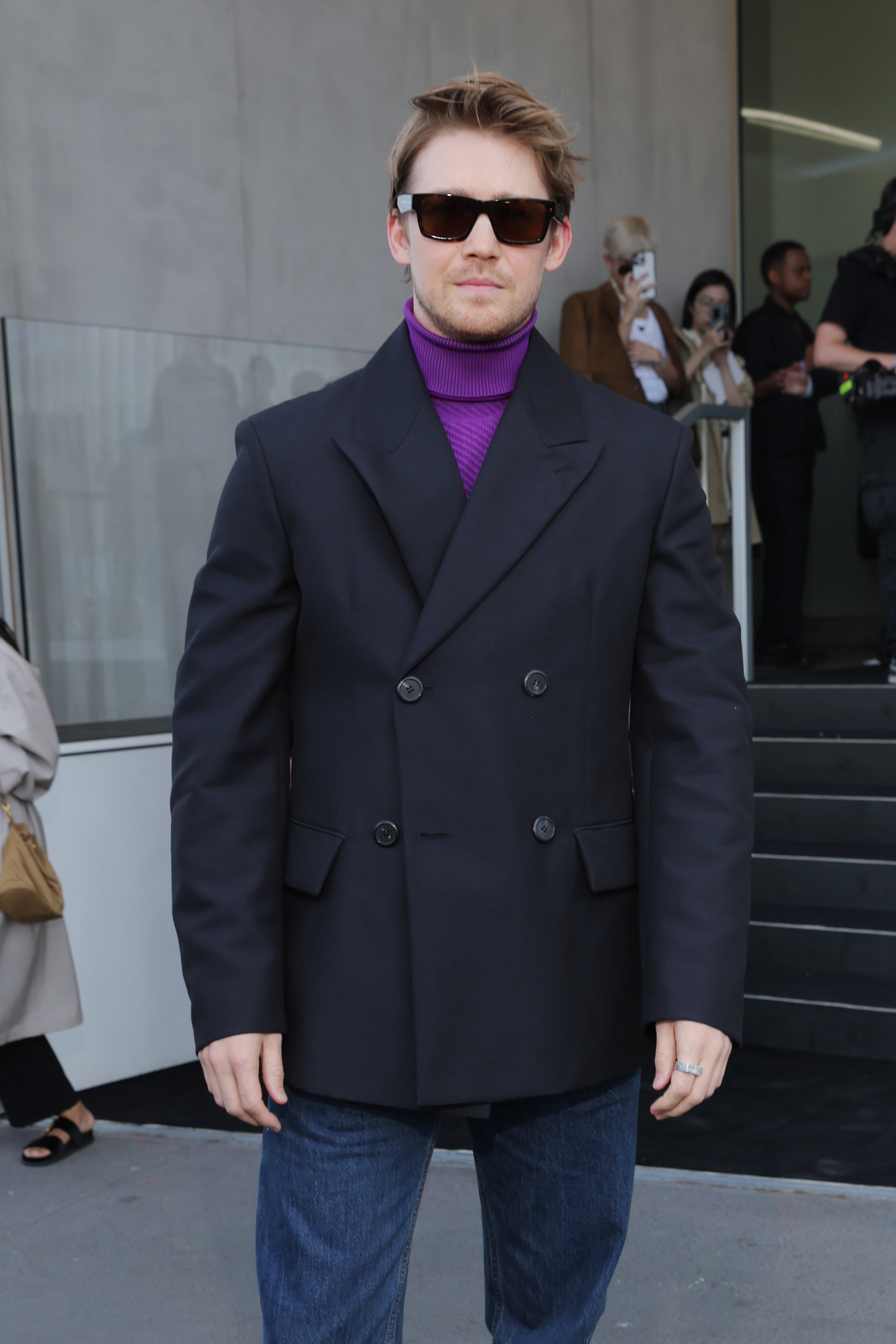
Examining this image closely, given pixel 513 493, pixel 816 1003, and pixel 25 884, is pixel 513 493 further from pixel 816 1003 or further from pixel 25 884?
pixel 816 1003

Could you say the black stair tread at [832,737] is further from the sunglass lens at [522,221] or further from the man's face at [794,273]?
the sunglass lens at [522,221]

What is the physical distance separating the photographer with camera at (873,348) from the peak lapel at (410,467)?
13.5ft

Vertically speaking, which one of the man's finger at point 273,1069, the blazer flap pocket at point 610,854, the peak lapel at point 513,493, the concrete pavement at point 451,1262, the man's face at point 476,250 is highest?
the man's face at point 476,250

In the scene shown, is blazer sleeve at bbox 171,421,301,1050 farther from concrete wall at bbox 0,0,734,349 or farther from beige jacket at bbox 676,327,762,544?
beige jacket at bbox 676,327,762,544

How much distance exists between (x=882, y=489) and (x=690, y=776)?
436cm

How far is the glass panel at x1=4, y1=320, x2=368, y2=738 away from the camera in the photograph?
17.5 ft

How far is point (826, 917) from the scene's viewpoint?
546 centimetres

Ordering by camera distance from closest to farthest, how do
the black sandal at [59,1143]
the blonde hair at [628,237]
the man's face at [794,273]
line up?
the black sandal at [59,1143] → the blonde hair at [628,237] → the man's face at [794,273]

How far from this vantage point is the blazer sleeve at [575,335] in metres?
7.34

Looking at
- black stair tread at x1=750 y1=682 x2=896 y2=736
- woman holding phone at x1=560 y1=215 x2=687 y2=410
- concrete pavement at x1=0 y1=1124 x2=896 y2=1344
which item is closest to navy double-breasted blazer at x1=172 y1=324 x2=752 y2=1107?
A: concrete pavement at x1=0 y1=1124 x2=896 y2=1344

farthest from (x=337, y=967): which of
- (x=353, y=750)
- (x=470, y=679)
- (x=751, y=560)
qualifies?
(x=751, y=560)

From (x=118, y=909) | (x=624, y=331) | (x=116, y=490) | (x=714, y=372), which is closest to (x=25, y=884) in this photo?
(x=118, y=909)

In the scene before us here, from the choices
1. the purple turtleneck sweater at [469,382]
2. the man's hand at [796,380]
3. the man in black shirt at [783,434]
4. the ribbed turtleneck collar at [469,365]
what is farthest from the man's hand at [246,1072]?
the man's hand at [796,380]

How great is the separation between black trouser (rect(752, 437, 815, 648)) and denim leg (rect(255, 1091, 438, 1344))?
22.0 feet
